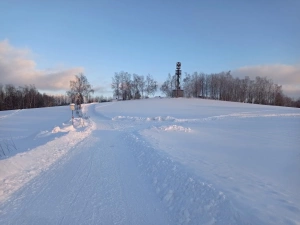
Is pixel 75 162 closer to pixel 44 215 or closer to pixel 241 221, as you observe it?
pixel 44 215

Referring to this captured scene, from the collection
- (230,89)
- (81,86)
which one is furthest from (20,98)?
(230,89)

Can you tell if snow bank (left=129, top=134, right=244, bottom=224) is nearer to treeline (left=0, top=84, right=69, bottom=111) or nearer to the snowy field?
the snowy field

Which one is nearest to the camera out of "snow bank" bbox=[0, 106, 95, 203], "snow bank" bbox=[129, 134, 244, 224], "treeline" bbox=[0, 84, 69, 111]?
"snow bank" bbox=[129, 134, 244, 224]

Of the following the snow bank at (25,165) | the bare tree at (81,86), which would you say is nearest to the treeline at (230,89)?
the bare tree at (81,86)

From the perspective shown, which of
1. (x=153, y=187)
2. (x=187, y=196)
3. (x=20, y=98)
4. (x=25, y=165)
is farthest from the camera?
(x=20, y=98)

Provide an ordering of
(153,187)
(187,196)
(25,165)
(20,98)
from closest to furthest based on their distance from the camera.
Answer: (187,196) → (153,187) → (25,165) → (20,98)

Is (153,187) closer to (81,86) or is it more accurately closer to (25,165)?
(25,165)

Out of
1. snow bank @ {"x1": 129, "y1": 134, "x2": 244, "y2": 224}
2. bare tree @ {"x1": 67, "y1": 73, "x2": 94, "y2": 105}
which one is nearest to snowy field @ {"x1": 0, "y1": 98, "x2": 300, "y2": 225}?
snow bank @ {"x1": 129, "y1": 134, "x2": 244, "y2": 224}

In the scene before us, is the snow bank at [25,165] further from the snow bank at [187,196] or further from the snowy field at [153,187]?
the snow bank at [187,196]

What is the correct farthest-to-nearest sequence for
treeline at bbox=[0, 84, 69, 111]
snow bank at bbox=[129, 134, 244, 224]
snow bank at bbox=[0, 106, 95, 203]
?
treeline at bbox=[0, 84, 69, 111] → snow bank at bbox=[0, 106, 95, 203] → snow bank at bbox=[129, 134, 244, 224]

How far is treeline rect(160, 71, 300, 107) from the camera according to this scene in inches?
3637

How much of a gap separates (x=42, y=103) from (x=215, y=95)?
246ft

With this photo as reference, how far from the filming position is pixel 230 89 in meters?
92.6

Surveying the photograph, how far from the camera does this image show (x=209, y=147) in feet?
36.4
